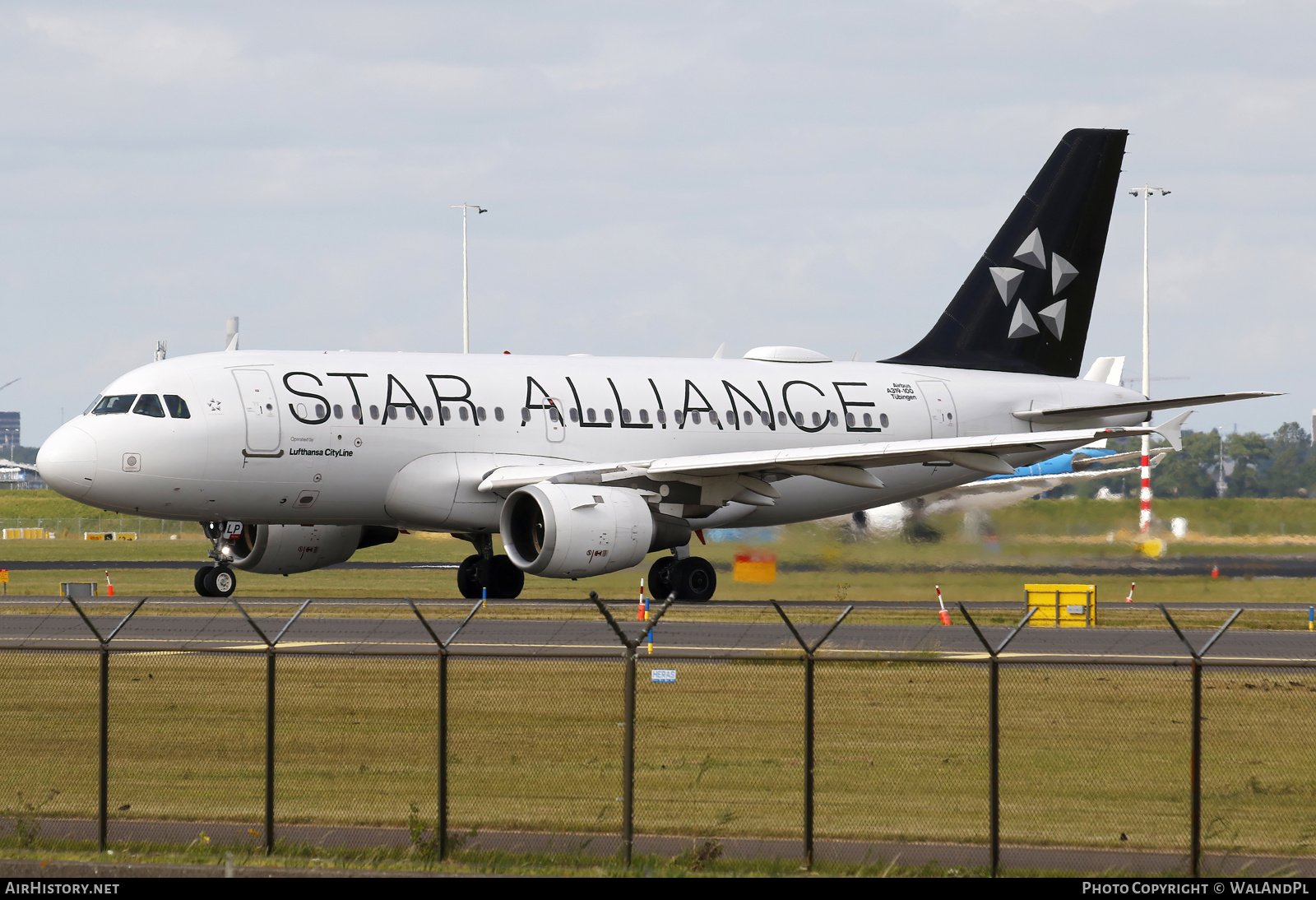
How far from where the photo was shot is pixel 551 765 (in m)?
17.6

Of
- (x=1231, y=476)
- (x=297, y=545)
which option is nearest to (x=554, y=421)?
(x=297, y=545)

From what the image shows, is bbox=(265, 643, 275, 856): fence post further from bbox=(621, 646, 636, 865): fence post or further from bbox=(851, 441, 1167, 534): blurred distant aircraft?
bbox=(851, 441, 1167, 534): blurred distant aircraft

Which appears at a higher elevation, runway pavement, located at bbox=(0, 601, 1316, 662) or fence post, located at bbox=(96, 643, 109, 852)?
fence post, located at bbox=(96, 643, 109, 852)

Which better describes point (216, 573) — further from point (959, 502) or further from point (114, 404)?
point (959, 502)

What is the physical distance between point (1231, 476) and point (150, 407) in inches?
1586

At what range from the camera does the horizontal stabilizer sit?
34.0 meters

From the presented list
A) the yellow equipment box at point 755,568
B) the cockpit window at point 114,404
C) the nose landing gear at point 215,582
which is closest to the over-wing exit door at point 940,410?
the yellow equipment box at point 755,568

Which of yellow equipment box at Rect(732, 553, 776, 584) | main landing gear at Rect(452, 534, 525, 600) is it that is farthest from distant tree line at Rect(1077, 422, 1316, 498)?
main landing gear at Rect(452, 534, 525, 600)

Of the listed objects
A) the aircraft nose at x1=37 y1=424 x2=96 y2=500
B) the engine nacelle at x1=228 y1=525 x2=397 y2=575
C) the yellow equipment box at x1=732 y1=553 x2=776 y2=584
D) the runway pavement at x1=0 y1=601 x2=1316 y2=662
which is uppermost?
the aircraft nose at x1=37 y1=424 x2=96 y2=500

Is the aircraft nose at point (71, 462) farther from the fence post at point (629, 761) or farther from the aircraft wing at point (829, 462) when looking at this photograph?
the fence post at point (629, 761)

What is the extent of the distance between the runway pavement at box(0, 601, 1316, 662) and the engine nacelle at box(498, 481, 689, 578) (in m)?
1.09

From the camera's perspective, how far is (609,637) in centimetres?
2633

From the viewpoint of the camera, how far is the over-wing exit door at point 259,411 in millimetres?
32062
